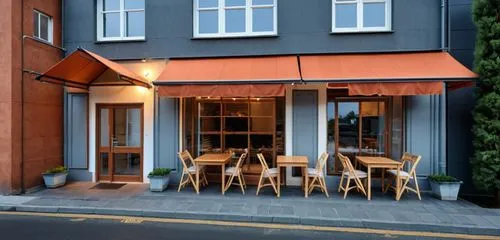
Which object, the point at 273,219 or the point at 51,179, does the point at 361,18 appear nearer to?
the point at 273,219

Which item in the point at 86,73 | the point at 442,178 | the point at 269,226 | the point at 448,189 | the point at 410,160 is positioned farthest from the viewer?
the point at 86,73

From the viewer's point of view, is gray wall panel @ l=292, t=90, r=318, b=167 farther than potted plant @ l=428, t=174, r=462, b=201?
Yes

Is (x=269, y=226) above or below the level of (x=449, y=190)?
below

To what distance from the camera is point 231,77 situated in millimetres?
7305

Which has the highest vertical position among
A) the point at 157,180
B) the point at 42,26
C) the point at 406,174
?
the point at 42,26

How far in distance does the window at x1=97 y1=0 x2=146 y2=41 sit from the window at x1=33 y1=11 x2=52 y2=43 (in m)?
1.28

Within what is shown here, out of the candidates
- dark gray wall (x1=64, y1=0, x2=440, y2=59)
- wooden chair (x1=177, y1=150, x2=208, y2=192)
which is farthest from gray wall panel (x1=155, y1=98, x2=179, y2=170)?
dark gray wall (x1=64, y1=0, x2=440, y2=59)

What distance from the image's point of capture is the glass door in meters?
8.80

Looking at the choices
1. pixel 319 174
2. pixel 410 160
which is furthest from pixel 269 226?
pixel 410 160

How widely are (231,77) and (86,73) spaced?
13.6 ft

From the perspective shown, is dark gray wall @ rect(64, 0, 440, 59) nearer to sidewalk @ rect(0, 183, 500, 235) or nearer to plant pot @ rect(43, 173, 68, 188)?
plant pot @ rect(43, 173, 68, 188)

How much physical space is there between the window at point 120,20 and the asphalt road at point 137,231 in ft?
18.0

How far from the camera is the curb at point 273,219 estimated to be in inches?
206

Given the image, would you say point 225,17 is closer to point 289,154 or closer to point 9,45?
point 289,154
